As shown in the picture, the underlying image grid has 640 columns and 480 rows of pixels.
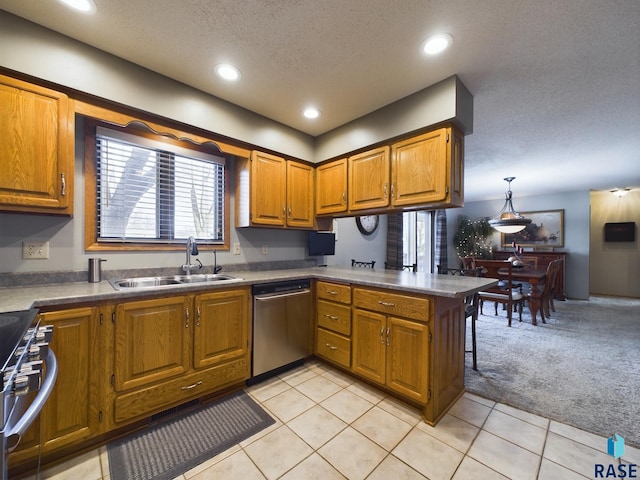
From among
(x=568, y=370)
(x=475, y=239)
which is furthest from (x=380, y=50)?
(x=475, y=239)

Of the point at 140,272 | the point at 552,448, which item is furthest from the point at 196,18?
the point at 552,448

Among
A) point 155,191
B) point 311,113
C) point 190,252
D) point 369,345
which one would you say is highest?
point 311,113

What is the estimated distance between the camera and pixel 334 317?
244 cm

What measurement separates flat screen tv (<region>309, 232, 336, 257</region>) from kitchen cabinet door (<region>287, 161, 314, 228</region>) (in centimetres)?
22

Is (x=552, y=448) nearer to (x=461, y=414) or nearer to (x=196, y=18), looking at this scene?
(x=461, y=414)

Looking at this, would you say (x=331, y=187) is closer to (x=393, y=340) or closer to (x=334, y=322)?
(x=334, y=322)

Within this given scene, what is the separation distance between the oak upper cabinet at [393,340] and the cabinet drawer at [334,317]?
3.4 inches

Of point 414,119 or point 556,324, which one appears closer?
point 414,119

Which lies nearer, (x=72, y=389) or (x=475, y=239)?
(x=72, y=389)

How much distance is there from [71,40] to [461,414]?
3.68 m

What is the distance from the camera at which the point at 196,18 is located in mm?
1575

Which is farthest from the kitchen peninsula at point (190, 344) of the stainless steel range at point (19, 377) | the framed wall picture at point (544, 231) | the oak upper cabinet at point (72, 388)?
the framed wall picture at point (544, 231)

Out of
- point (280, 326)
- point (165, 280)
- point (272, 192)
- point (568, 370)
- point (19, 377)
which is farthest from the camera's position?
point (272, 192)

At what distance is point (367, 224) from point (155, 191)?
2.99 m
